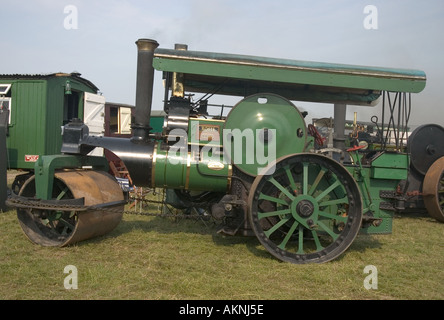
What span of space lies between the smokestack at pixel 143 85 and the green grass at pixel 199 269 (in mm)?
1372

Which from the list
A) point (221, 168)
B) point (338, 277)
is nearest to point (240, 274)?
Answer: point (338, 277)

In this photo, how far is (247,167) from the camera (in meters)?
4.46

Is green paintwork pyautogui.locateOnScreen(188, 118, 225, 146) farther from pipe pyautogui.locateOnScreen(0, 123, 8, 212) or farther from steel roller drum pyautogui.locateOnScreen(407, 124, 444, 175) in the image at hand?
steel roller drum pyautogui.locateOnScreen(407, 124, 444, 175)

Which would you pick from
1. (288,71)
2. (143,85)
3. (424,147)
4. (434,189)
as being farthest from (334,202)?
(424,147)

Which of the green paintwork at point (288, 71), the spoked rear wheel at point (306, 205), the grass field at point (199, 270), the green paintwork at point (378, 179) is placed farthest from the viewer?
the green paintwork at point (378, 179)

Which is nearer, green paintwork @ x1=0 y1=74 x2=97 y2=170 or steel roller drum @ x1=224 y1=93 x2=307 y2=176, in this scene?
steel roller drum @ x1=224 y1=93 x2=307 y2=176

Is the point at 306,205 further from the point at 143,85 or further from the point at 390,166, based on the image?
the point at 143,85

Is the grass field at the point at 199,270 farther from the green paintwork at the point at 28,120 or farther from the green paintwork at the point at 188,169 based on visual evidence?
the green paintwork at the point at 28,120

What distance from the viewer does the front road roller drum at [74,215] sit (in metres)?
4.40

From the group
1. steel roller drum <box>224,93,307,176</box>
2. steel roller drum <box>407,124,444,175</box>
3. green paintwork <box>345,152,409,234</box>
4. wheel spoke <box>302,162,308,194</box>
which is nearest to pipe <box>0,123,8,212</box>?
steel roller drum <box>224,93,307,176</box>

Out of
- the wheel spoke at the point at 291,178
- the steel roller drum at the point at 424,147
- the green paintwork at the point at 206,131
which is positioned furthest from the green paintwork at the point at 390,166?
the steel roller drum at the point at 424,147

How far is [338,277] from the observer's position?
378cm

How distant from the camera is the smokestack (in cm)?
466

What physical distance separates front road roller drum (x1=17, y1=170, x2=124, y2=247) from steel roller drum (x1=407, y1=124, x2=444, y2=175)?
547 cm
